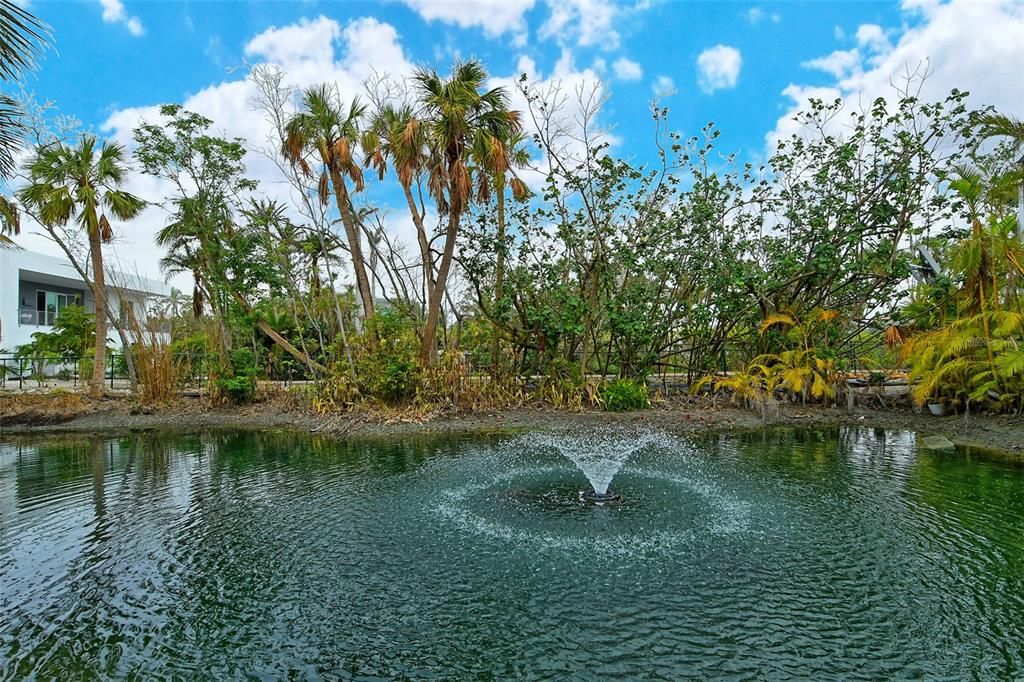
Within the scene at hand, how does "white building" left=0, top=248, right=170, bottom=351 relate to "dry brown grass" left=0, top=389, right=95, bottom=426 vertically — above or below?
above

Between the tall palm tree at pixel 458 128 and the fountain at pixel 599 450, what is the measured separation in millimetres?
4586

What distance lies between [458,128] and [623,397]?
706 centimetres

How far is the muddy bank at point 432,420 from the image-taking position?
471 inches

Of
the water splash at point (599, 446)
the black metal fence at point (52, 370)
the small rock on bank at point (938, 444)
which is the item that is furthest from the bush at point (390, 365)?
the small rock on bank at point (938, 444)

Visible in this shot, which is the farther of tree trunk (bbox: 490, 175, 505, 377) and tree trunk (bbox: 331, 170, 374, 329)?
tree trunk (bbox: 490, 175, 505, 377)

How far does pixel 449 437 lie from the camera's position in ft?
36.8

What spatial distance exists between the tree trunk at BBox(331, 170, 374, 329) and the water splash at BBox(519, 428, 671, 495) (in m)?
5.66

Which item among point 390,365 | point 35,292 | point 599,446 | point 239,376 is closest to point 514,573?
point 599,446

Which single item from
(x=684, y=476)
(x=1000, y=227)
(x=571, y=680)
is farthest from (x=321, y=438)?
(x=1000, y=227)

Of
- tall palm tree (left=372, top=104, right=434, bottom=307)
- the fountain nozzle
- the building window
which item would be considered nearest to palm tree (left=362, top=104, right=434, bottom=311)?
tall palm tree (left=372, top=104, right=434, bottom=307)

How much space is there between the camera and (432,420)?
12500mm

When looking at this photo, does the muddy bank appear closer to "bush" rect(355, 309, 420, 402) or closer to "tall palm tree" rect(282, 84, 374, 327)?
"bush" rect(355, 309, 420, 402)

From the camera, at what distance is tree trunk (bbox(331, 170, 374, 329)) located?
13602mm

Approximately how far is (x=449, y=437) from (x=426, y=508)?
4.68 meters
